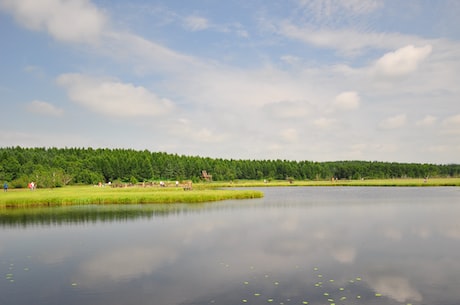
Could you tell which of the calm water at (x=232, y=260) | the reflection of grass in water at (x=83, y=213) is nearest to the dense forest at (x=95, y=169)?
the reflection of grass in water at (x=83, y=213)

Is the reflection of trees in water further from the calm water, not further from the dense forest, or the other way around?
the dense forest

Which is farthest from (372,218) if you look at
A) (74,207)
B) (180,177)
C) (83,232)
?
(180,177)

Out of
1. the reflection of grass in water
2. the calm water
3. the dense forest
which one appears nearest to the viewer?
the calm water

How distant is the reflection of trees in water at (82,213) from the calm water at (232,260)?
1.94ft

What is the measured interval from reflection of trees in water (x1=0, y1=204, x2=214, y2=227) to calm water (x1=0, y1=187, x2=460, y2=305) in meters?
0.59

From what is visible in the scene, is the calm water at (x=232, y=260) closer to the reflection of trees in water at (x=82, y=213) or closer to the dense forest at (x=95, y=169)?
the reflection of trees in water at (x=82, y=213)

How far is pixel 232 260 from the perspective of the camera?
21.0m

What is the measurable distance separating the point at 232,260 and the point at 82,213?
27.6m

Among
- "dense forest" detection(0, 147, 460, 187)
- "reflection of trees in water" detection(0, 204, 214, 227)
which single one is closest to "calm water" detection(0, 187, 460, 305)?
"reflection of trees in water" detection(0, 204, 214, 227)

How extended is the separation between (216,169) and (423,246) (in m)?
154

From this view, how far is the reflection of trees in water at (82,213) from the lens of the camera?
3734cm

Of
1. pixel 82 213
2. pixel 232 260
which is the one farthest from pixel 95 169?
pixel 232 260

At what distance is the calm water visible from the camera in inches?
605

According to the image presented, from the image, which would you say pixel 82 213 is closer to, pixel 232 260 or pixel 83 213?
pixel 83 213
